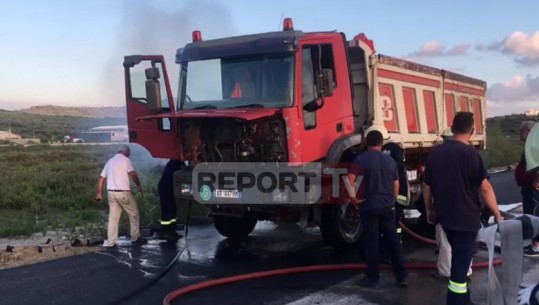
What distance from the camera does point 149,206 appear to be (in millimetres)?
11484

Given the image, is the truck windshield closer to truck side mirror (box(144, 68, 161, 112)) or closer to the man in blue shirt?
truck side mirror (box(144, 68, 161, 112))

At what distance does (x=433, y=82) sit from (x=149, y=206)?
6083 mm

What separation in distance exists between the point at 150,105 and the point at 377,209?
11.3 ft

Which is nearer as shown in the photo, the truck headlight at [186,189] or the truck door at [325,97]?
the truck door at [325,97]

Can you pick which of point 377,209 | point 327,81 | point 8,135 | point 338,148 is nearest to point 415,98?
point 338,148

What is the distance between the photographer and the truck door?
22.9 ft

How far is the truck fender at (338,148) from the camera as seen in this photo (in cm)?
711

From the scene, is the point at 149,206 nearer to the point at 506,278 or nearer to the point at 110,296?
the point at 110,296

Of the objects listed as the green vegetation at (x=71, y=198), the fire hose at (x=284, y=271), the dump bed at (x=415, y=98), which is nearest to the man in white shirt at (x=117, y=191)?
the green vegetation at (x=71, y=198)

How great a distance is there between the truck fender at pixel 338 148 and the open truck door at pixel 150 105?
2.07 meters

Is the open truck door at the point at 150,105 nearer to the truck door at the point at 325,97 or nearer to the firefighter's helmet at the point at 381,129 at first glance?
the truck door at the point at 325,97

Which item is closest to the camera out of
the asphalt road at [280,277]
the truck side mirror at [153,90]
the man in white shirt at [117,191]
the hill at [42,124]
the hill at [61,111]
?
the asphalt road at [280,277]

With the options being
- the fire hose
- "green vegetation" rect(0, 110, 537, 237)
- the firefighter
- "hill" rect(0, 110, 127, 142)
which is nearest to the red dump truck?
the firefighter

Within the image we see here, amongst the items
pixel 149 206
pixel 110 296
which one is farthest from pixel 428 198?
pixel 149 206
